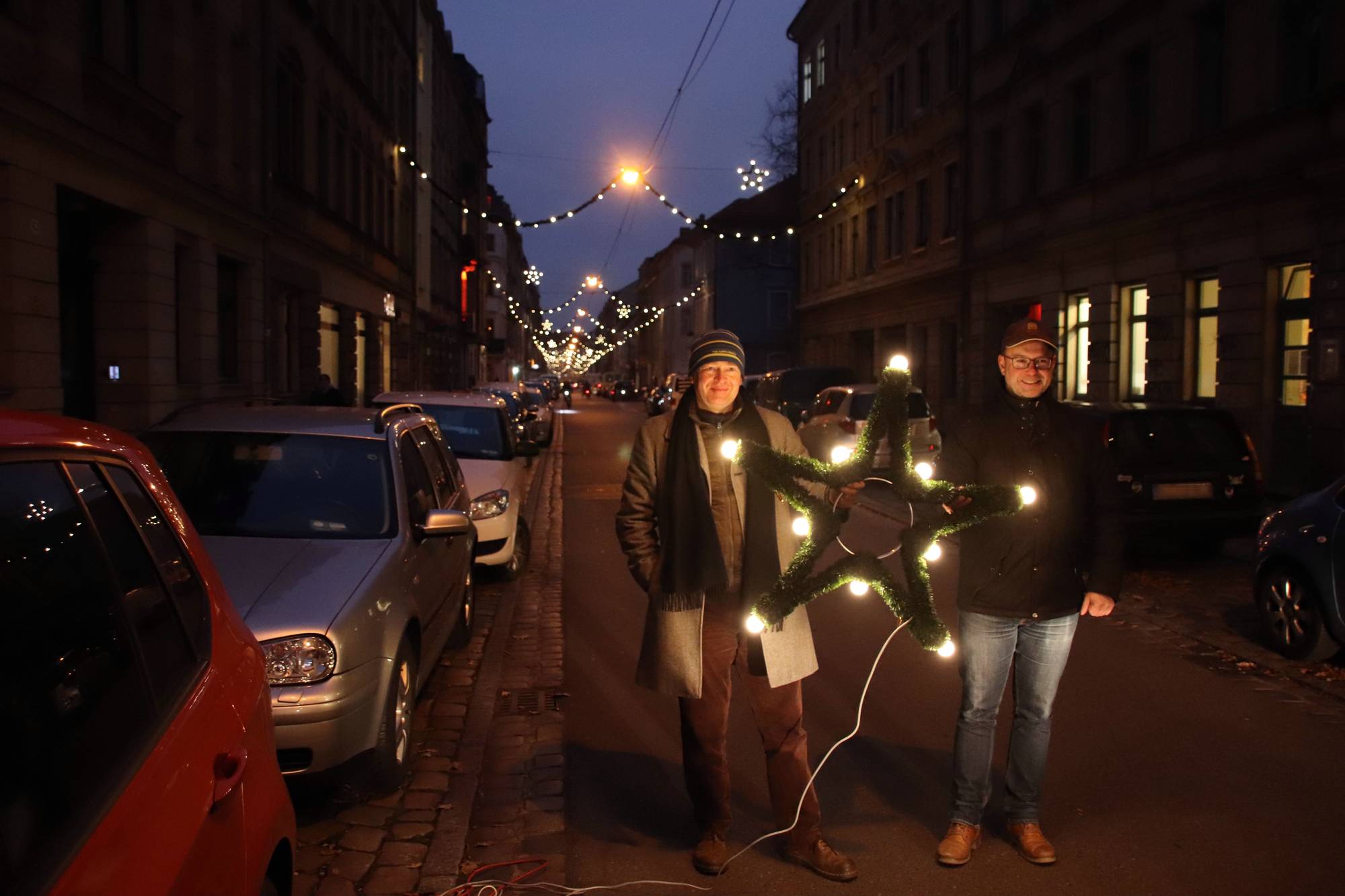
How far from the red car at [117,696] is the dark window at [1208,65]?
19.5 metres

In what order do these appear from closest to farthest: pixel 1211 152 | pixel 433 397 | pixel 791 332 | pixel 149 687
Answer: pixel 149 687
pixel 433 397
pixel 1211 152
pixel 791 332

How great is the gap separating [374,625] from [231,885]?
271cm

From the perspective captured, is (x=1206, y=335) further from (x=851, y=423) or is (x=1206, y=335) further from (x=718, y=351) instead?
(x=718, y=351)

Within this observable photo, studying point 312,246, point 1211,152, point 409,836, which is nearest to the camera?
point 409,836

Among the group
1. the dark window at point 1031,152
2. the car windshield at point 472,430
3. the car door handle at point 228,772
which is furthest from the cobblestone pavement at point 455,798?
the dark window at point 1031,152

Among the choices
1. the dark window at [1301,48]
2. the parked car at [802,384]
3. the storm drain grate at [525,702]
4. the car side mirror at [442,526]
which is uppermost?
the dark window at [1301,48]

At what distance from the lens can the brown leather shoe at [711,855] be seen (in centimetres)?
432

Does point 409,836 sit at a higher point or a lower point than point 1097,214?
lower

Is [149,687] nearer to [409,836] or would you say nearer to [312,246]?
[409,836]

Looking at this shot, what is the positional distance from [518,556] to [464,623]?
9.91 feet

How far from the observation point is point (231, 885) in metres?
2.39

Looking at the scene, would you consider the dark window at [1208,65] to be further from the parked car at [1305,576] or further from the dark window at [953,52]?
the parked car at [1305,576]

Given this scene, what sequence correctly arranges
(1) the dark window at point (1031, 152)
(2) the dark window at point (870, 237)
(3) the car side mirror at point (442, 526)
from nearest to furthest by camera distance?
(3) the car side mirror at point (442, 526), (1) the dark window at point (1031, 152), (2) the dark window at point (870, 237)

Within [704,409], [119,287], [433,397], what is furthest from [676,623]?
[119,287]
